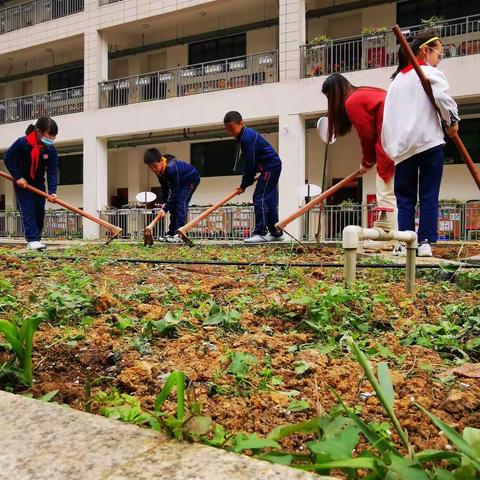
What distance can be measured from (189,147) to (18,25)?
30.1ft

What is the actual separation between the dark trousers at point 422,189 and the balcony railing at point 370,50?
33.5 feet

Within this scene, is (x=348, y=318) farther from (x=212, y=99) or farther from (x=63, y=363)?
(x=212, y=99)

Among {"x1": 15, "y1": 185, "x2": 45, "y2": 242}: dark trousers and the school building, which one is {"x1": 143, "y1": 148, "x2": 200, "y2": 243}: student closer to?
{"x1": 15, "y1": 185, "x2": 45, "y2": 242}: dark trousers

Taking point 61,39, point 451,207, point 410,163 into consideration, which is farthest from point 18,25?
point 410,163

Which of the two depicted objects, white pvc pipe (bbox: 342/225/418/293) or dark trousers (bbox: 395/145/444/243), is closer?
white pvc pipe (bbox: 342/225/418/293)

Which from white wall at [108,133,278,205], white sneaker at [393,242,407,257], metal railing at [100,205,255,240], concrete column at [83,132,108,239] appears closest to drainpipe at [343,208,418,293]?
white sneaker at [393,242,407,257]

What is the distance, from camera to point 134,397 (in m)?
1.31

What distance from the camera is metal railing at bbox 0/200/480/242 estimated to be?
13203mm

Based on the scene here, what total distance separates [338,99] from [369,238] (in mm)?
3320

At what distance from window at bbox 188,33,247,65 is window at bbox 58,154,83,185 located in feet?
22.6

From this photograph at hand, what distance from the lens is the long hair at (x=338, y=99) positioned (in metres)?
5.61

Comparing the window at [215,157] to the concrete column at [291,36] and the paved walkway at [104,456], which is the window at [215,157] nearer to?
the concrete column at [291,36]

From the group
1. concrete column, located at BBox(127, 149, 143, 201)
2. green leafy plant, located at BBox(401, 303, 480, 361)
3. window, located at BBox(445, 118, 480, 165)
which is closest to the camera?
green leafy plant, located at BBox(401, 303, 480, 361)

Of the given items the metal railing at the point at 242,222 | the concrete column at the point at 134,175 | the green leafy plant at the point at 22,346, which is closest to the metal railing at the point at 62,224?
the metal railing at the point at 242,222
